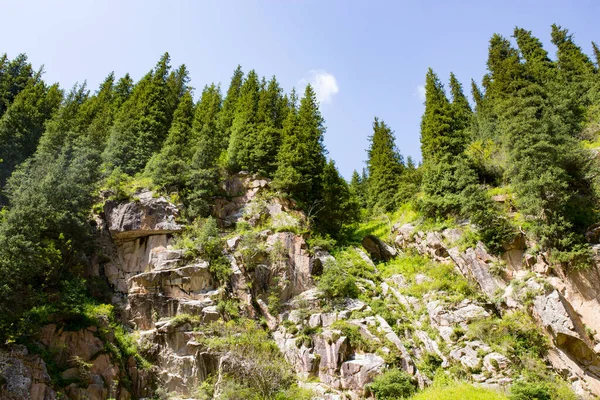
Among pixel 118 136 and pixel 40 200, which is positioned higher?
pixel 118 136

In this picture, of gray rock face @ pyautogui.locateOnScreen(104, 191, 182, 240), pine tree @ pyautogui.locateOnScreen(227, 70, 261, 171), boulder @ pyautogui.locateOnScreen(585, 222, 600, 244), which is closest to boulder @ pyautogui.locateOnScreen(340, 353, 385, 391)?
boulder @ pyautogui.locateOnScreen(585, 222, 600, 244)

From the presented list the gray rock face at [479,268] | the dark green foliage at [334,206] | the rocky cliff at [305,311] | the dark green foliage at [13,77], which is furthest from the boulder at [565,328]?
the dark green foliage at [13,77]

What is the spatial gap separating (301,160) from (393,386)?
1971 centimetres

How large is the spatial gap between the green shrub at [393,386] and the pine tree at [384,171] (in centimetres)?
2203

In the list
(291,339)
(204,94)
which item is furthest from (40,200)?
(204,94)

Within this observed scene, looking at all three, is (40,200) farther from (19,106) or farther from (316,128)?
(316,128)

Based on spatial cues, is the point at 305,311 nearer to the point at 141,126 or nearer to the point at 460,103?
the point at 141,126

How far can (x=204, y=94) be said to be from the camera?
49625 millimetres

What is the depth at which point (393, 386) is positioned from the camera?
18.0 metres

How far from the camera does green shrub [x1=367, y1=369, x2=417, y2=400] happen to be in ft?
58.7

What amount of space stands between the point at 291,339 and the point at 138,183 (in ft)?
57.2

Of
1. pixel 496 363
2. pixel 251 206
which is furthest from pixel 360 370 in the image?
pixel 251 206

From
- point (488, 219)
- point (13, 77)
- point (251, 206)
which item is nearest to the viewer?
point (488, 219)

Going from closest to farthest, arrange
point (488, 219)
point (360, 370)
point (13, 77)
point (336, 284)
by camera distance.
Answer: point (360, 370) → point (336, 284) → point (488, 219) → point (13, 77)
